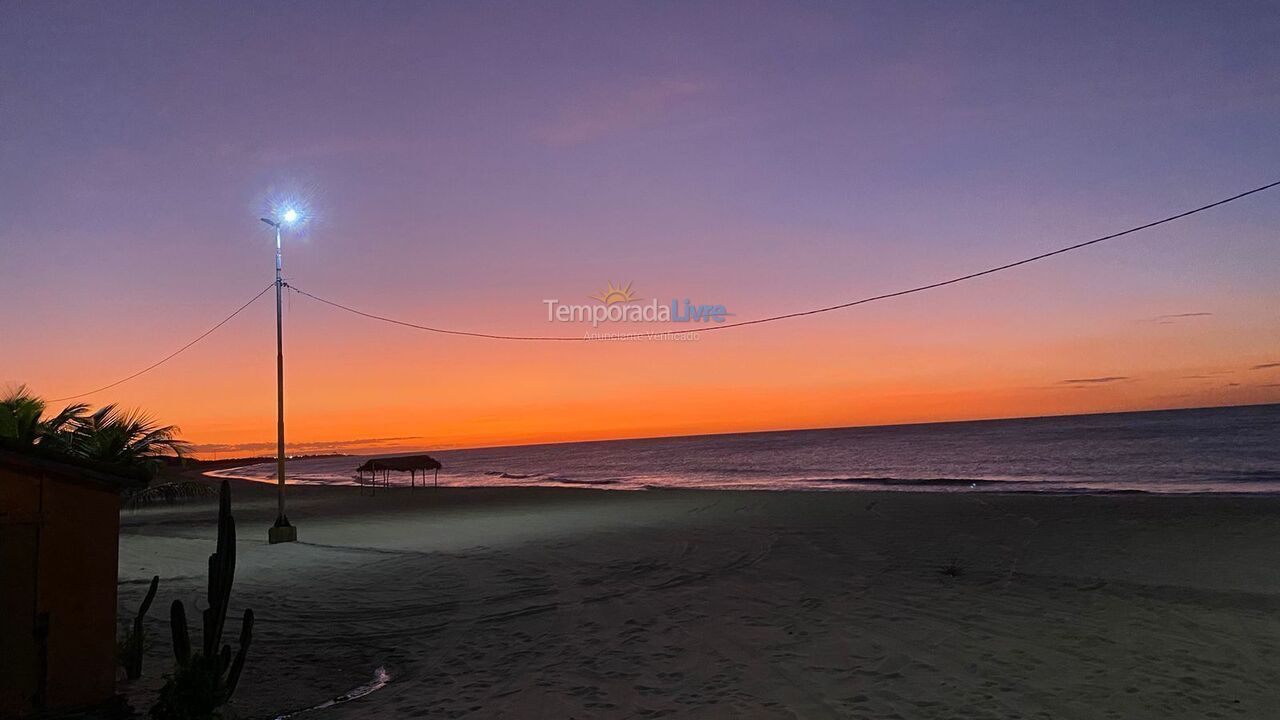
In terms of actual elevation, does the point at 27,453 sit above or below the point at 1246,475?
above

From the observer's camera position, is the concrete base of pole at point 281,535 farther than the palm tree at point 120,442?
Yes

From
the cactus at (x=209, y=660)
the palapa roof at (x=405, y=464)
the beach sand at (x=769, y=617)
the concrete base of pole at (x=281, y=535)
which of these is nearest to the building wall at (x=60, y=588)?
the cactus at (x=209, y=660)

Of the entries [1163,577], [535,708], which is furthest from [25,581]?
[1163,577]

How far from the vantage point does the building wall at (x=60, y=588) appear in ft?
18.6

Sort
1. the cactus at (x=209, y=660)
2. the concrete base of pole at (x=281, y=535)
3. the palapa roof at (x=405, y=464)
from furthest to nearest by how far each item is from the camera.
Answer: the palapa roof at (x=405, y=464) < the concrete base of pole at (x=281, y=535) < the cactus at (x=209, y=660)

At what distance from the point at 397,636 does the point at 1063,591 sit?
9.46 metres

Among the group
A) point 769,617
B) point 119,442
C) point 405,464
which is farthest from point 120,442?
point 405,464

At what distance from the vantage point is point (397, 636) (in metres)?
9.23

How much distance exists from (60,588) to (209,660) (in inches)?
51.0

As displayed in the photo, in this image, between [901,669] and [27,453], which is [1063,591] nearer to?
[901,669]

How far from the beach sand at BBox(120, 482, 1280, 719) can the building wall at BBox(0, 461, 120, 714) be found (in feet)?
2.64

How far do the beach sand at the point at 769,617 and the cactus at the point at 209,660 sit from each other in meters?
0.67

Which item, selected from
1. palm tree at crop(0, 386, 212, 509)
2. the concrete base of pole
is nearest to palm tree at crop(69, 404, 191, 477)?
palm tree at crop(0, 386, 212, 509)

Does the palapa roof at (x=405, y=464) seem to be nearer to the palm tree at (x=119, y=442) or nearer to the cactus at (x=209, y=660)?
the palm tree at (x=119, y=442)
